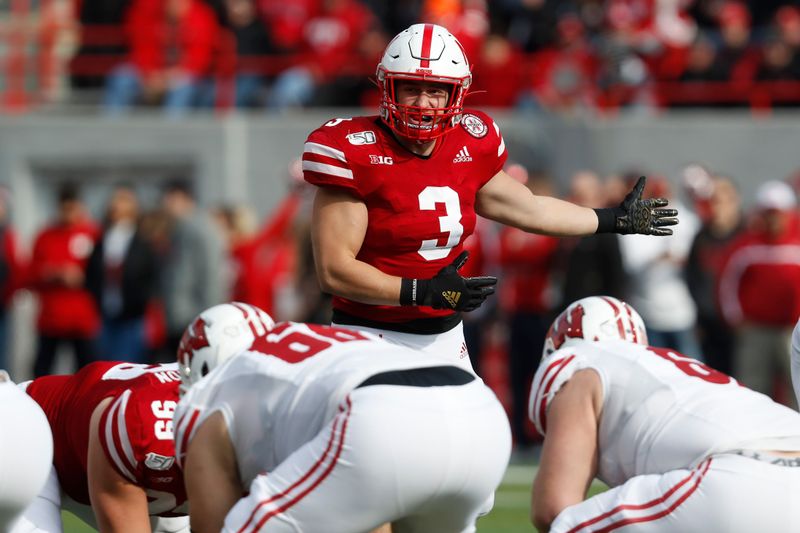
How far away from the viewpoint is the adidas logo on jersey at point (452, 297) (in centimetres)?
474

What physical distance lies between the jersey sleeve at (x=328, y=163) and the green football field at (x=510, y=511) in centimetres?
277

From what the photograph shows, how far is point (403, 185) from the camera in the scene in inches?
192

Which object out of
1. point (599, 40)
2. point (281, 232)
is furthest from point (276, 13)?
point (281, 232)

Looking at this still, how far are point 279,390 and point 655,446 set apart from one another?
106 cm

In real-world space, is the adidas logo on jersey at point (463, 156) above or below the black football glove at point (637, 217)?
above

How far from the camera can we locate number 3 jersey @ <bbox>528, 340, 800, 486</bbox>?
12.9ft

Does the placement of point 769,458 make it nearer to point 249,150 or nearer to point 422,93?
point 422,93

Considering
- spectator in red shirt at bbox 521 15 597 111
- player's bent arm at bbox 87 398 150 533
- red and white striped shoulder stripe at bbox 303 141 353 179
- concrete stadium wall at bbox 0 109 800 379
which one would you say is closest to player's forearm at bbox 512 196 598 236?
red and white striped shoulder stripe at bbox 303 141 353 179

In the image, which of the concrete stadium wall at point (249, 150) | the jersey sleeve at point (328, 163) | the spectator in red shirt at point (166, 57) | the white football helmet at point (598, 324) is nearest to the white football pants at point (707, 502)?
the white football helmet at point (598, 324)

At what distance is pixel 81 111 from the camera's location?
14352 mm

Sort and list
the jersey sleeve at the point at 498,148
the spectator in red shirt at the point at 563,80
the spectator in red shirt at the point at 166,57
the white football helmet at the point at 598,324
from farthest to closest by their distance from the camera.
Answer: the spectator in red shirt at the point at 166,57 < the spectator in red shirt at the point at 563,80 < the jersey sleeve at the point at 498,148 < the white football helmet at the point at 598,324

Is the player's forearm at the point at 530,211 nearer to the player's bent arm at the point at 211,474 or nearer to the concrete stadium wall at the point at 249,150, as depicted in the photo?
the player's bent arm at the point at 211,474

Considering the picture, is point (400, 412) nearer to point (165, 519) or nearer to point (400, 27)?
point (165, 519)

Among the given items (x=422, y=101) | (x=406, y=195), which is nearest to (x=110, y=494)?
(x=406, y=195)
